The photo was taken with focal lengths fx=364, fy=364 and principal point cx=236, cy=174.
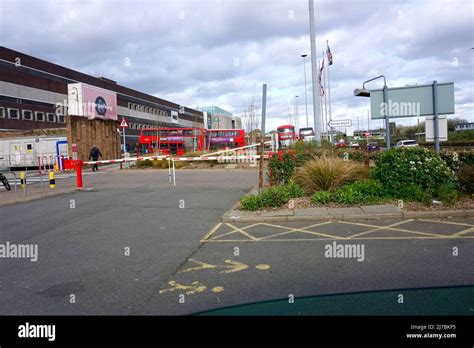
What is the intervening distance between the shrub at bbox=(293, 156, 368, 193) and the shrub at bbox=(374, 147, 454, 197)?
1241 millimetres

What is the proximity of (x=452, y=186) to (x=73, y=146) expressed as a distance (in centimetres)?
2467

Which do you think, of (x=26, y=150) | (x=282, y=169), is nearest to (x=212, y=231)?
(x=282, y=169)

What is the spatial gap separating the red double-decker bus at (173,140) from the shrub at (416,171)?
25.9 metres

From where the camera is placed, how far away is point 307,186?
34.0 feet

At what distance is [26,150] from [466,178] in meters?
33.9

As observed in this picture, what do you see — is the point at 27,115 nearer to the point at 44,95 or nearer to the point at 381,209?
the point at 44,95

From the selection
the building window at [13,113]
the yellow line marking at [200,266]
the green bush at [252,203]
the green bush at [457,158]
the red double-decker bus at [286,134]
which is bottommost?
the yellow line marking at [200,266]

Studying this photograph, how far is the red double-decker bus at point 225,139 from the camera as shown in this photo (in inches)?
1403

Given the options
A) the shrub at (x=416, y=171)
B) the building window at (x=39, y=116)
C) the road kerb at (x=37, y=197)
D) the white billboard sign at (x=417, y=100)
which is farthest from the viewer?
the building window at (x=39, y=116)

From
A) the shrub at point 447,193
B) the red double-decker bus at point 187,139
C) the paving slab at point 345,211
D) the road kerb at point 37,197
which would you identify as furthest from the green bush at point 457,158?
the red double-decker bus at point 187,139

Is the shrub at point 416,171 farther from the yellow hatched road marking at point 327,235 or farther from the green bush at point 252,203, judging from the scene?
the green bush at point 252,203

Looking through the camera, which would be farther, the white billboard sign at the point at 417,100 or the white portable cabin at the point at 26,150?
the white portable cabin at the point at 26,150

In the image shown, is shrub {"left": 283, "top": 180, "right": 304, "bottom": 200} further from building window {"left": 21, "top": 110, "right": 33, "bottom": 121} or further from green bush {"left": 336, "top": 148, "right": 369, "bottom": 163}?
building window {"left": 21, "top": 110, "right": 33, "bottom": 121}

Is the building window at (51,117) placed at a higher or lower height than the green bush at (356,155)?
higher
